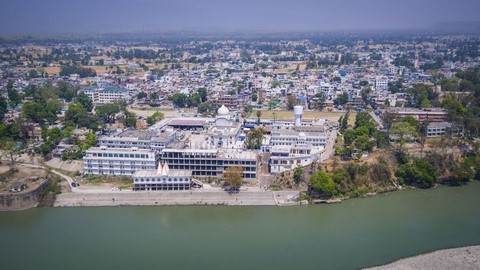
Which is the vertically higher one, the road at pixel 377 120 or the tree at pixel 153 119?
the tree at pixel 153 119

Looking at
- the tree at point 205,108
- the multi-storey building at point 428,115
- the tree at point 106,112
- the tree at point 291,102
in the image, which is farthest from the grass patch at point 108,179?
the tree at point 291,102

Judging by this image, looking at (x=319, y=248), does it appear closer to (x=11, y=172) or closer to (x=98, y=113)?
(x=11, y=172)

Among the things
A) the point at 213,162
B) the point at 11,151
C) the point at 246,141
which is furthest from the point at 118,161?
the point at 246,141

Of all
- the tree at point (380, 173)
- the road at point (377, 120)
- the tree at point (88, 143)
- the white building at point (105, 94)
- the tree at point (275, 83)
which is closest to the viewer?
the tree at point (380, 173)

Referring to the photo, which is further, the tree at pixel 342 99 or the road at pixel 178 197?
the tree at pixel 342 99

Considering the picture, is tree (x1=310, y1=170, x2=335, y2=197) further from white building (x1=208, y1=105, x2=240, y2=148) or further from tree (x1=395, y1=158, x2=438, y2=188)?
white building (x1=208, y1=105, x2=240, y2=148)

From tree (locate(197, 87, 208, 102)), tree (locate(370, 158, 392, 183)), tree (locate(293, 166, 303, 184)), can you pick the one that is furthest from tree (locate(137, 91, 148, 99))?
tree (locate(370, 158, 392, 183))

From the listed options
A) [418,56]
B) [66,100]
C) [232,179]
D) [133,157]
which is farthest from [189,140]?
[418,56]

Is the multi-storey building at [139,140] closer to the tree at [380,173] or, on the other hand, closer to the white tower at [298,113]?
the white tower at [298,113]
